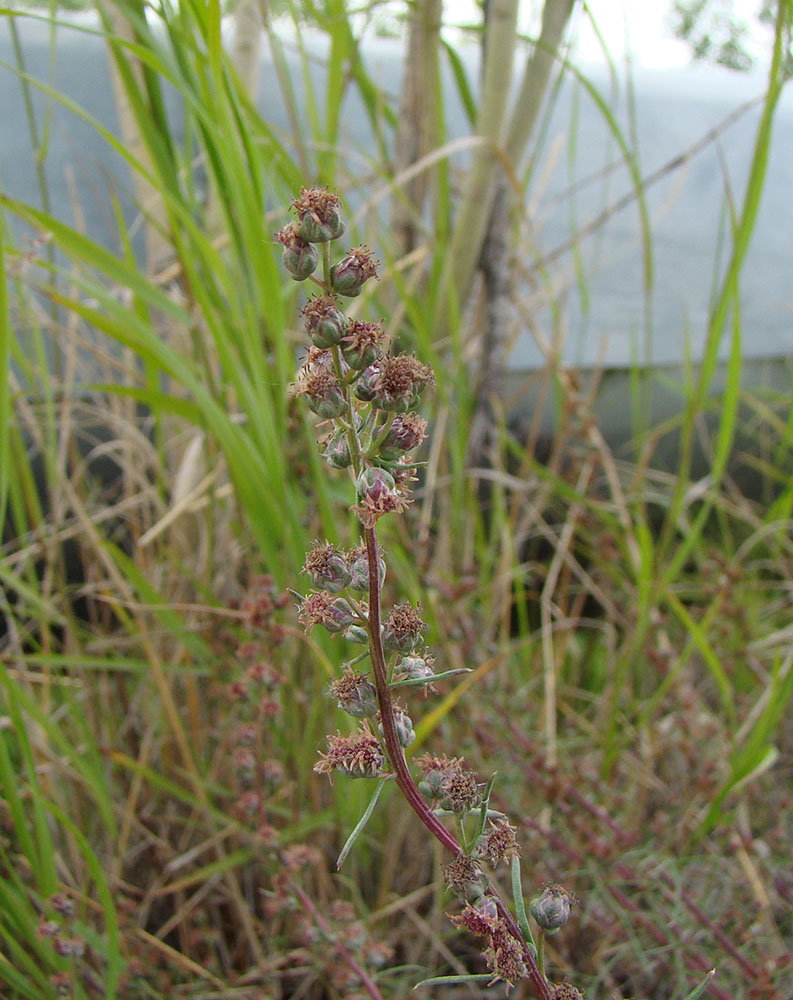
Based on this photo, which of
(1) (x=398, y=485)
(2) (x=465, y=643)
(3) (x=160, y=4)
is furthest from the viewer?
(2) (x=465, y=643)

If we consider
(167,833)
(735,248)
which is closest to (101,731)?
(167,833)

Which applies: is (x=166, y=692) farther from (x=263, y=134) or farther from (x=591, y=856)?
(x=263, y=134)

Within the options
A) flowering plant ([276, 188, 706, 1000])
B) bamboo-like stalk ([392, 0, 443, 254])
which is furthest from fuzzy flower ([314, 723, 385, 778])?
bamboo-like stalk ([392, 0, 443, 254])

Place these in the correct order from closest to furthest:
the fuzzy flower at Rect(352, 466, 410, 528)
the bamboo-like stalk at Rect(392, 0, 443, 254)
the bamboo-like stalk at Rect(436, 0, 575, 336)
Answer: the fuzzy flower at Rect(352, 466, 410, 528)
the bamboo-like stalk at Rect(436, 0, 575, 336)
the bamboo-like stalk at Rect(392, 0, 443, 254)

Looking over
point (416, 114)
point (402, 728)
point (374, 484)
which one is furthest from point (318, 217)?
point (416, 114)

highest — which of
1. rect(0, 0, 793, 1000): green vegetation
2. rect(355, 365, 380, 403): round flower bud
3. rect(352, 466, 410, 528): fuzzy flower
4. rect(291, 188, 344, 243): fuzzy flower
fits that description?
rect(291, 188, 344, 243): fuzzy flower

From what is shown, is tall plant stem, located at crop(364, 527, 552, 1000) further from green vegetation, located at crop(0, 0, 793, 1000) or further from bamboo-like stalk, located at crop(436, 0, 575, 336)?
bamboo-like stalk, located at crop(436, 0, 575, 336)
